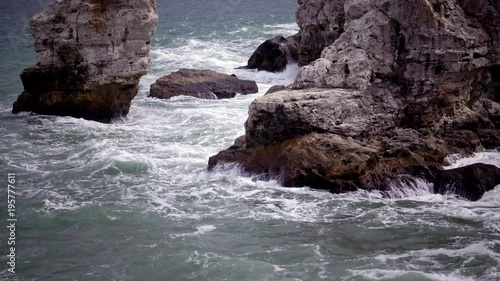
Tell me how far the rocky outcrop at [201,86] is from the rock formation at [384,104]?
310 inches

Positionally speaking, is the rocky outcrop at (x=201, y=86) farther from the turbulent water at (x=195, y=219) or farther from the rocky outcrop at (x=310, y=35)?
the turbulent water at (x=195, y=219)

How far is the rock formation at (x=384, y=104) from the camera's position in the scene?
15609 mm

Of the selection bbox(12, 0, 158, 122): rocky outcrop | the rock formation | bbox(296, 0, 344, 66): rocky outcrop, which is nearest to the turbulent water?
the rock formation

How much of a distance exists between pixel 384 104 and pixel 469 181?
2996 millimetres

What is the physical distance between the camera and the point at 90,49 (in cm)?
2114

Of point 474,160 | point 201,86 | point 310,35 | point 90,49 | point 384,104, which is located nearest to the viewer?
point 474,160

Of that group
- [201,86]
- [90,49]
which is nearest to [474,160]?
[90,49]

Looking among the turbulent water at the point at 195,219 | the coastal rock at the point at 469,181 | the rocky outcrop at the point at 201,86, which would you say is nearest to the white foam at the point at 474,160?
the turbulent water at the point at 195,219

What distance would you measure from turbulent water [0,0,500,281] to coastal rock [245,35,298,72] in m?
8.41

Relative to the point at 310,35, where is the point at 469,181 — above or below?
below

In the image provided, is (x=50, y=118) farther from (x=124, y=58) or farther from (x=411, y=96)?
(x=411, y=96)

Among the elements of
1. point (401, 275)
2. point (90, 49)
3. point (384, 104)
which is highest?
point (90, 49)

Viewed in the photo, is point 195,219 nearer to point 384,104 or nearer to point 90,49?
point 384,104

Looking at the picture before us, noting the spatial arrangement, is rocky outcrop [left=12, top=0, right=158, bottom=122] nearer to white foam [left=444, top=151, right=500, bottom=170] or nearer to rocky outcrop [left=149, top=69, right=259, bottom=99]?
rocky outcrop [left=149, top=69, right=259, bottom=99]
